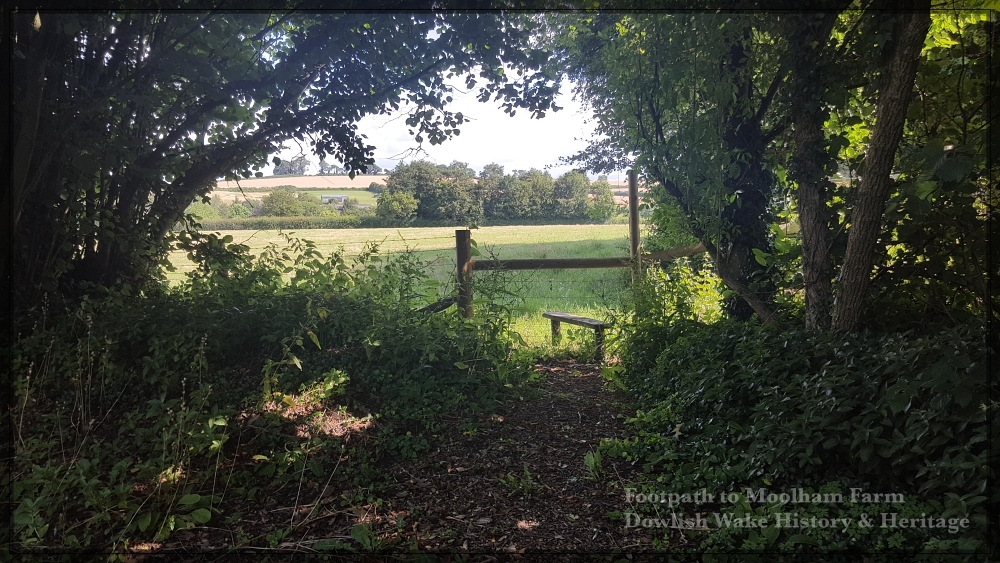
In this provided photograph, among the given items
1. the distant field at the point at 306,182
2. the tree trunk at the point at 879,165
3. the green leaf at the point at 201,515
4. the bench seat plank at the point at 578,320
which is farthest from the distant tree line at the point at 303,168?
the tree trunk at the point at 879,165

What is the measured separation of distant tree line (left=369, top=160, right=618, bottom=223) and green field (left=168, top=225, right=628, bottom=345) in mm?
193

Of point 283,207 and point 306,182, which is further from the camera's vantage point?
point 283,207

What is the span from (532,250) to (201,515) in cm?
431

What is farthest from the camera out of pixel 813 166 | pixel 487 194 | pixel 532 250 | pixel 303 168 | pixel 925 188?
pixel 532 250

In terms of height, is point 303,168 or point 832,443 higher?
point 303,168

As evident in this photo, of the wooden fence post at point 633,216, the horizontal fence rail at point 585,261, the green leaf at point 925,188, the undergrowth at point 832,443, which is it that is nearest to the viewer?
the undergrowth at point 832,443

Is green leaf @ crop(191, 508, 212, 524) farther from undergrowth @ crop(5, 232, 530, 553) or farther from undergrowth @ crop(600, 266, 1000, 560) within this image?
undergrowth @ crop(600, 266, 1000, 560)

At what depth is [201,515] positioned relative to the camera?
2.71 metres

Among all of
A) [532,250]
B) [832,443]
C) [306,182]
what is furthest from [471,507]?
[306,182]

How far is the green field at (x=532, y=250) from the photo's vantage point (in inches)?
211

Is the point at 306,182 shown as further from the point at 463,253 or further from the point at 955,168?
the point at 955,168

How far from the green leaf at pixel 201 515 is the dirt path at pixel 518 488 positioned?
2.95ft

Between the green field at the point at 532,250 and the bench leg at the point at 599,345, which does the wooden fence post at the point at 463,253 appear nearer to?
the green field at the point at 532,250

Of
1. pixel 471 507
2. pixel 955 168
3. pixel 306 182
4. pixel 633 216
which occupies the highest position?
pixel 306 182
